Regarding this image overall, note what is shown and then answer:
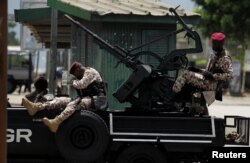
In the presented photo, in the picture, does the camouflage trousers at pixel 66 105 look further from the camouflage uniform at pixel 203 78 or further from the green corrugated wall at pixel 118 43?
the green corrugated wall at pixel 118 43

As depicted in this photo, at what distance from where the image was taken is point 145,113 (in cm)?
870

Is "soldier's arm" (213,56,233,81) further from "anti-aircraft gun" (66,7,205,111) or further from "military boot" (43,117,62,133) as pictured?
"military boot" (43,117,62,133)

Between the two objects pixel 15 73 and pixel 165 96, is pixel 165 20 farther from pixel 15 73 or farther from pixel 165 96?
pixel 15 73

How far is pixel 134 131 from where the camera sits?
27.7ft

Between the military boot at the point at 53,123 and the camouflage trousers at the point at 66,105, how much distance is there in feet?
0.14

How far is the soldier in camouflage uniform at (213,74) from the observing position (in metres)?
8.56

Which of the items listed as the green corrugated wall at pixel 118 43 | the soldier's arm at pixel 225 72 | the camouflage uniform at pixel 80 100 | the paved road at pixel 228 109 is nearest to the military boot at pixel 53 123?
the camouflage uniform at pixel 80 100

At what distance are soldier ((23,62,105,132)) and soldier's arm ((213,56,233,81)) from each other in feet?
4.98

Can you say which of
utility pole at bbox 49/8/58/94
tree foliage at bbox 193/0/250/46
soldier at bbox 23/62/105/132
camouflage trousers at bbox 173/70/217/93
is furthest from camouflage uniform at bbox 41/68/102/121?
tree foliage at bbox 193/0/250/46

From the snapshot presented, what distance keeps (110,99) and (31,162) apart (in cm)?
449

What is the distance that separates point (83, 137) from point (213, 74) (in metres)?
1.85

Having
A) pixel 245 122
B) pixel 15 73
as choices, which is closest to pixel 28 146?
pixel 245 122

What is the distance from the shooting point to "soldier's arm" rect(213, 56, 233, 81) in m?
8.59

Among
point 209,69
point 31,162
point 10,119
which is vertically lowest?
point 31,162
